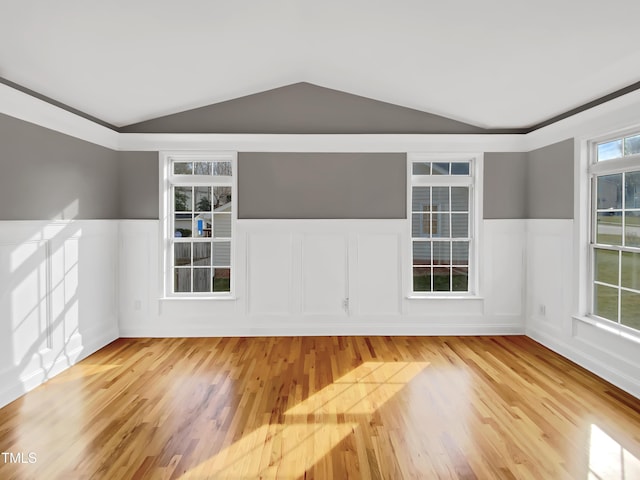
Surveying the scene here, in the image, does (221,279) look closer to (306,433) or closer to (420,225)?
(420,225)

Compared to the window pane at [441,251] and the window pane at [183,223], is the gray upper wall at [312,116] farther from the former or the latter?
the window pane at [441,251]

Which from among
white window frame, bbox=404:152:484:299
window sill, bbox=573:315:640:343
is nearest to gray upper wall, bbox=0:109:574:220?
white window frame, bbox=404:152:484:299

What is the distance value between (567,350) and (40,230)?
17.0 ft

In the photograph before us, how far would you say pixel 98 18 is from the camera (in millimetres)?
2574

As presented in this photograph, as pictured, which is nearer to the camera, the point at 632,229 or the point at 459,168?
the point at 632,229

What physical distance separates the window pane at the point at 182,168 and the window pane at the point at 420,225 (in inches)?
113

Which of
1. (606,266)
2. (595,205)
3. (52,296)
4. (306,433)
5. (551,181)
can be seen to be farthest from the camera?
(551,181)

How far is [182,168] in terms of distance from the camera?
4.86 m

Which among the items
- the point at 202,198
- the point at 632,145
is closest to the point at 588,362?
the point at 632,145

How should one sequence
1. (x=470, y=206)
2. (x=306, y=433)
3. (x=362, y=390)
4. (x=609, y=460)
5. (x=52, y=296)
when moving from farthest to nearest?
(x=470, y=206) → (x=52, y=296) → (x=362, y=390) → (x=306, y=433) → (x=609, y=460)

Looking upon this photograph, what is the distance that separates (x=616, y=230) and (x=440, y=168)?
77.7 inches

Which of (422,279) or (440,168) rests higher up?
(440,168)

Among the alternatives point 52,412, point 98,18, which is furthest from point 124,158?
point 52,412

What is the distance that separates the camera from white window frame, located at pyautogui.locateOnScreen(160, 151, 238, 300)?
15.5 feet
